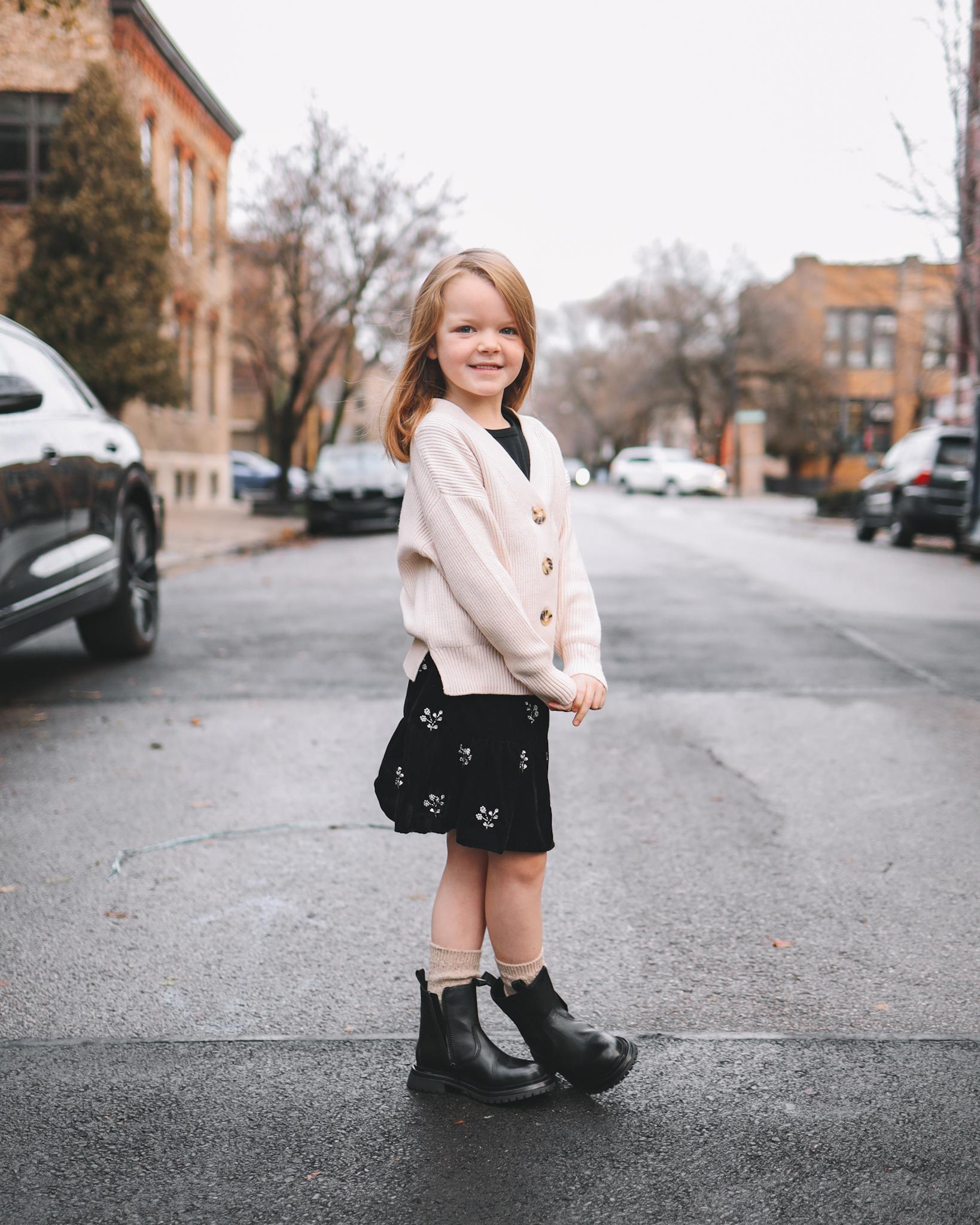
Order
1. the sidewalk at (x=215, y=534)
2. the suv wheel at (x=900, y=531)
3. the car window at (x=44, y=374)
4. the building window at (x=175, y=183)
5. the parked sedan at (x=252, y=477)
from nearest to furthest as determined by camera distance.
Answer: the car window at (x=44, y=374), the sidewalk at (x=215, y=534), the suv wheel at (x=900, y=531), the building window at (x=175, y=183), the parked sedan at (x=252, y=477)

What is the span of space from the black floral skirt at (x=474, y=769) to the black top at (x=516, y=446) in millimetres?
422

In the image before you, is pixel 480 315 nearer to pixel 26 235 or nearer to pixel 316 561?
pixel 316 561

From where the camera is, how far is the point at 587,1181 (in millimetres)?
2369

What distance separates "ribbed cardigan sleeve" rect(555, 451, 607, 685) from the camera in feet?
8.90

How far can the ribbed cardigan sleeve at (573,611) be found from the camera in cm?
271

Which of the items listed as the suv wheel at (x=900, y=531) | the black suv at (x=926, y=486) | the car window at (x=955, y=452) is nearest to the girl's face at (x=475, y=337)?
the black suv at (x=926, y=486)

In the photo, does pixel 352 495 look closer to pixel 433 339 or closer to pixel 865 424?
pixel 433 339

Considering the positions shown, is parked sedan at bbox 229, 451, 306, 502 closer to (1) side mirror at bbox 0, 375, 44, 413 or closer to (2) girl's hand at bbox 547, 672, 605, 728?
(1) side mirror at bbox 0, 375, 44, 413

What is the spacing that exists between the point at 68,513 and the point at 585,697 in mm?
4882

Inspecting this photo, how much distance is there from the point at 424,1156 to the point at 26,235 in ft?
67.5

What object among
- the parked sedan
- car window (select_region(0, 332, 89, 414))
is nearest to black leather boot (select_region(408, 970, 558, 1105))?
car window (select_region(0, 332, 89, 414))

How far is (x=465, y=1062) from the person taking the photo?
8.77 ft

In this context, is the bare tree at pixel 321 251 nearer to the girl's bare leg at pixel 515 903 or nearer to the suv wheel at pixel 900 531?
the suv wheel at pixel 900 531

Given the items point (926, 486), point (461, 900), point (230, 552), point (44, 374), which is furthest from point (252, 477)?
point (461, 900)
